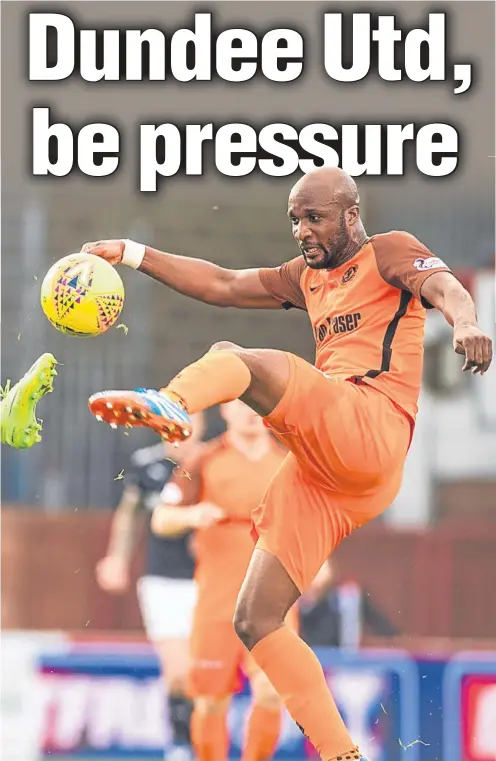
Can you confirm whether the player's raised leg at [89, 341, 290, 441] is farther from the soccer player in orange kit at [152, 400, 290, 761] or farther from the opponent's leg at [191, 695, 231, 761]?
the opponent's leg at [191, 695, 231, 761]

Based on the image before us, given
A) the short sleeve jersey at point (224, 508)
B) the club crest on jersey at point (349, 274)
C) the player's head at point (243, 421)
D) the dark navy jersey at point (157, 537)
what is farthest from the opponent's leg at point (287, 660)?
the dark navy jersey at point (157, 537)

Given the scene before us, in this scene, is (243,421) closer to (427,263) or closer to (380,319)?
(380,319)

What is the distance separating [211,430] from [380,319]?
6.24 meters

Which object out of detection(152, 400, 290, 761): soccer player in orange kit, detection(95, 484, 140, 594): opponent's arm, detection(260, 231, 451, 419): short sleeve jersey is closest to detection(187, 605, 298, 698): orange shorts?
detection(152, 400, 290, 761): soccer player in orange kit

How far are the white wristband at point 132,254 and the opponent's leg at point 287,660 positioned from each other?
4.81 ft

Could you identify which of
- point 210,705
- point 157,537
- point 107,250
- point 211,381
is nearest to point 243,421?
point 157,537

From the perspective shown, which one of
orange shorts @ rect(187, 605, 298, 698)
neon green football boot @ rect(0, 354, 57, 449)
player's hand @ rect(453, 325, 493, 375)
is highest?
player's hand @ rect(453, 325, 493, 375)

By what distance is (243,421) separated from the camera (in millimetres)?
8492

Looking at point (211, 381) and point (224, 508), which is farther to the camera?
point (224, 508)

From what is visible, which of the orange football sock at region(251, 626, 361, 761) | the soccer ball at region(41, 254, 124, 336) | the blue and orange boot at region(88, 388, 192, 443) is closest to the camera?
the blue and orange boot at region(88, 388, 192, 443)

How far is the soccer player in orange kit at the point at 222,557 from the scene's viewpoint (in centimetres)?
791

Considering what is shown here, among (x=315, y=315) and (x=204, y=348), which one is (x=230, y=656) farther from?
(x=204, y=348)

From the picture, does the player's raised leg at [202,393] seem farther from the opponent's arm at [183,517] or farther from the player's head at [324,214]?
the opponent's arm at [183,517]

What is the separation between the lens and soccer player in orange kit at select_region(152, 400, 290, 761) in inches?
311
